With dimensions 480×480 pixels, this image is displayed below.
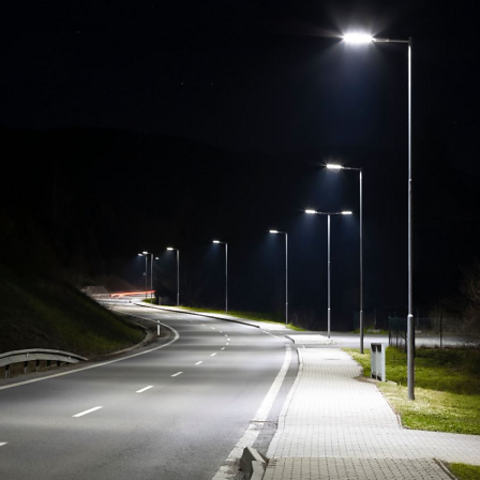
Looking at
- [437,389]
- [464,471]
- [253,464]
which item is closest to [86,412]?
[253,464]

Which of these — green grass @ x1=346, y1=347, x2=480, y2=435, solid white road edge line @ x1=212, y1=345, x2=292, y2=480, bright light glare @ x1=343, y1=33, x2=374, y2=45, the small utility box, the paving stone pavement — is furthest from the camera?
the small utility box

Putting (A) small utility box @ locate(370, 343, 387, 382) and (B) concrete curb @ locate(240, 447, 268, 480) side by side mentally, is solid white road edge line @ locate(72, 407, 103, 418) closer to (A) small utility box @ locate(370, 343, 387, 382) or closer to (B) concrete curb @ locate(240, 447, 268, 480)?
(B) concrete curb @ locate(240, 447, 268, 480)

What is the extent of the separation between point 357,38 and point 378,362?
33.6 feet

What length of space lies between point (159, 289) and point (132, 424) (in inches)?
5361

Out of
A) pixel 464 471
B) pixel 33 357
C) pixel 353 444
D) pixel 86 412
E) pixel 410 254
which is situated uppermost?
pixel 410 254

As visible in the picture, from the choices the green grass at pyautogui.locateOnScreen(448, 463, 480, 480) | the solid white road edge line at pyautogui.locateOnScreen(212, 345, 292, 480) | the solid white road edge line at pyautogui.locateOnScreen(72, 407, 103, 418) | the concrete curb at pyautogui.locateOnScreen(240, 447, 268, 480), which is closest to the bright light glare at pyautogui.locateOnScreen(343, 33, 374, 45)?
the solid white road edge line at pyautogui.locateOnScreen(212, 345, 292, 480)

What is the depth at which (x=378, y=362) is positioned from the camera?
79.0ft

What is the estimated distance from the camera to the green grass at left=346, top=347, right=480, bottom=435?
49.0 ft

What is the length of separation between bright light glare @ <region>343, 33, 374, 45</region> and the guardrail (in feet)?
42.2

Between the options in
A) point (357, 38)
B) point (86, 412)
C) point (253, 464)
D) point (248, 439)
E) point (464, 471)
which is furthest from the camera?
point (357, 38)

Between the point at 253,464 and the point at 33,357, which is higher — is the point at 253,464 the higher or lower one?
the higher one

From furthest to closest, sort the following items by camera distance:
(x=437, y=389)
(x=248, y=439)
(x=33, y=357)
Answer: (x=33, y=357) → (x=437, y=389) → (x=248, y=439)

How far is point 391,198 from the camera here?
19312 centimetres

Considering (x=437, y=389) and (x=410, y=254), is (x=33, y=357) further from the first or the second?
(x=410, y=254)
